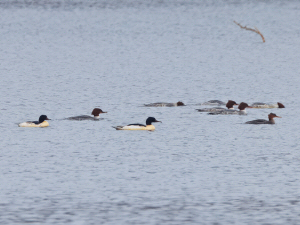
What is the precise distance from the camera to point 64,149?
82.3 feet

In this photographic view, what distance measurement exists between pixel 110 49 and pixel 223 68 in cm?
2138

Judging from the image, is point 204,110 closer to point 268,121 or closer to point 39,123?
point 268,121

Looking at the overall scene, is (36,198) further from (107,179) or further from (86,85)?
(86,85)

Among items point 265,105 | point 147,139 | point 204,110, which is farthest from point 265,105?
point 147,139

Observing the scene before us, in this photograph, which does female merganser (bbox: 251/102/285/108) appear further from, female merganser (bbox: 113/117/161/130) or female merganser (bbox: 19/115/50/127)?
female merganser (bbox: 19/115/50/127)

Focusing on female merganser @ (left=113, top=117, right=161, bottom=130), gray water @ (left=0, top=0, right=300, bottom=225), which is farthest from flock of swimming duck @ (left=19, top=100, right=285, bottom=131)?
gray water @ (left=0, top=0, right=300, bottom=225)

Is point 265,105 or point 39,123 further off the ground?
point 265,105

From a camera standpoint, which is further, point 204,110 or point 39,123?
point 204,110

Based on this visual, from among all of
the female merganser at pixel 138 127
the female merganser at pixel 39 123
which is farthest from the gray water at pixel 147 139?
the female merganser at pixel 39 123

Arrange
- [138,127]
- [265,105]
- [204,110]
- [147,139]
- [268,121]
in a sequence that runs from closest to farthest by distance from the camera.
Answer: [147,139]
[138,127]
[268,121]
[204,110]
[265,105]

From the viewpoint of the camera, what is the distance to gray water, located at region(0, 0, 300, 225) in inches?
696

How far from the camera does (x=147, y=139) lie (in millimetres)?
27469

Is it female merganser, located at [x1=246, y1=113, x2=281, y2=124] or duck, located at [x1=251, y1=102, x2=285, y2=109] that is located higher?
duck, located at [x1=251, y1=102, x2=285, y2=109]

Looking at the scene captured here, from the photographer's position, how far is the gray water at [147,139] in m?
17.7
